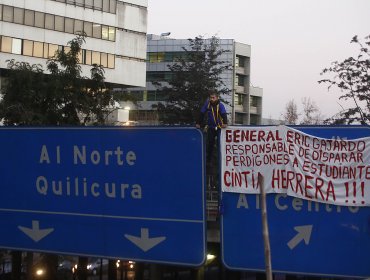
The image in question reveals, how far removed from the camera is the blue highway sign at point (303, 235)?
257 inches

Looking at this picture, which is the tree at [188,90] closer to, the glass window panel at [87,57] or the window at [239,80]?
the glass window panel at [87,57]

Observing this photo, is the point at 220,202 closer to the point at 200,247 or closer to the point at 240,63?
the point at 200,247

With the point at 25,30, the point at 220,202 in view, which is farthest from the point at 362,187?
the point at 25,30

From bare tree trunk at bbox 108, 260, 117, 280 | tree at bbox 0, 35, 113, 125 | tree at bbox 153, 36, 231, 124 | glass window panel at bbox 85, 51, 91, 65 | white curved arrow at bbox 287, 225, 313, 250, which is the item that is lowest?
bare tree trunk at bbox 108, 260, 117, 280

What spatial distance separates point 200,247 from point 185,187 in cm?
71

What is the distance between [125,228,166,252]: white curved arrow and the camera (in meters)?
7.19

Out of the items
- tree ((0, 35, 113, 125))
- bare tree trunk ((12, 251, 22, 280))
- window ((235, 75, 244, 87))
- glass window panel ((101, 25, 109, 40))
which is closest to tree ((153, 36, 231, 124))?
glass window panel ((101, 25, 109, 40))

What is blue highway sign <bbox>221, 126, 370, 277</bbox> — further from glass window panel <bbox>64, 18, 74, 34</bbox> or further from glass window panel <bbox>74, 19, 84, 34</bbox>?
glass window panel <bbox>74, 19, 84, 34</bbox>

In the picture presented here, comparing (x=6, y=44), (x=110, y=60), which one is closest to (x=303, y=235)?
(x=6, y=44)

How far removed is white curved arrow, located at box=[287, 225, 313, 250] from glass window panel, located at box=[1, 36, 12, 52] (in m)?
50.6

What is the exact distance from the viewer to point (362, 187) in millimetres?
6711

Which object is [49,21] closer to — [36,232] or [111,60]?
[111,60]

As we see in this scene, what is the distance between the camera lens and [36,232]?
8.02 m

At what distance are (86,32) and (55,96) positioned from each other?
38.7m
